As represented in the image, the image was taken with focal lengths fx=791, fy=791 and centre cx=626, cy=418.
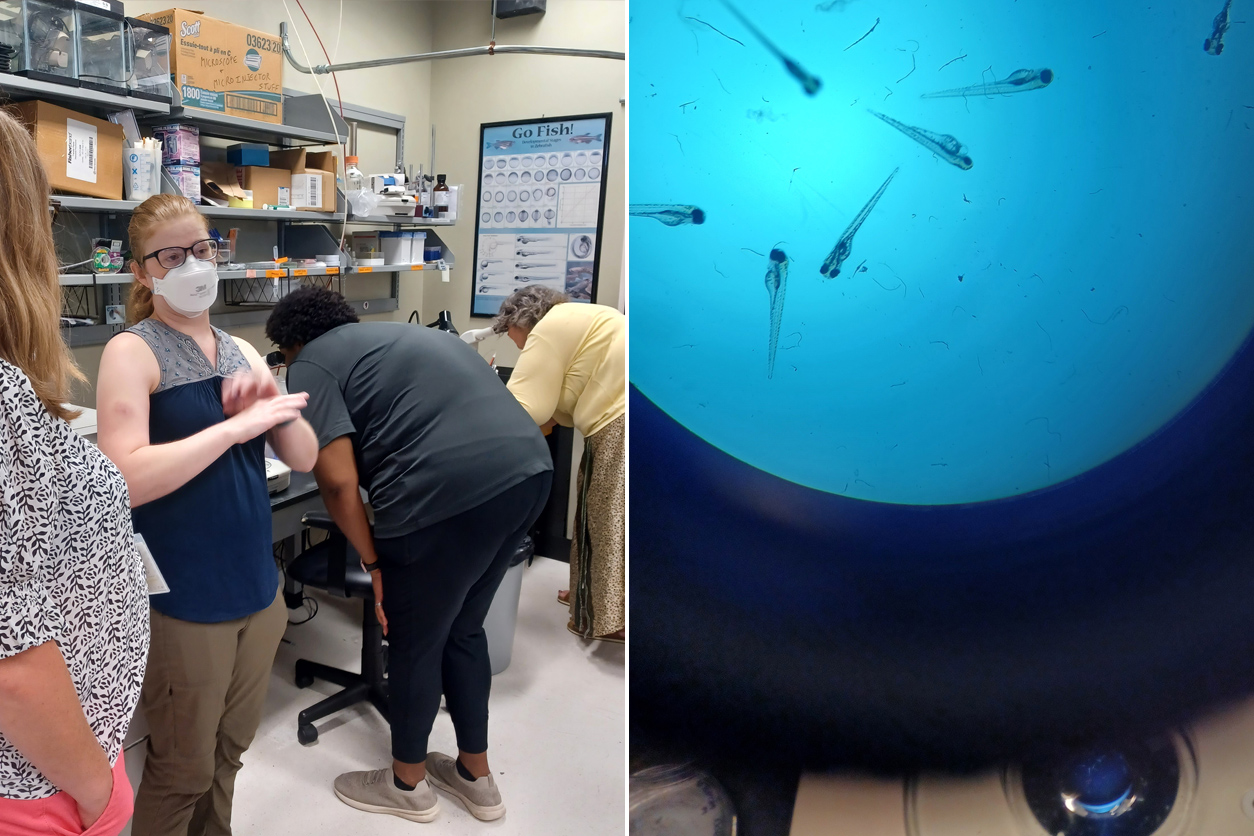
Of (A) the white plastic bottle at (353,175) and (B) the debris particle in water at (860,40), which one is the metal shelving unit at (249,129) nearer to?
(A) the white plastic bottle at (353,175)

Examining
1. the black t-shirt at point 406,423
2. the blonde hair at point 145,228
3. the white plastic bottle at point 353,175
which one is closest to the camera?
the blonde hair at point 145,228

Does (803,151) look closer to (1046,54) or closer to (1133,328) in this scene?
(1046,54)

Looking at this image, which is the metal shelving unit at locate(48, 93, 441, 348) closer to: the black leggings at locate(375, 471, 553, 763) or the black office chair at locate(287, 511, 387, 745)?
the black office chair at locate(287, 511, 387, 745)

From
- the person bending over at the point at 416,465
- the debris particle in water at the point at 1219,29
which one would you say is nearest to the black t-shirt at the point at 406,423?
the person bending over at the point at 416,465

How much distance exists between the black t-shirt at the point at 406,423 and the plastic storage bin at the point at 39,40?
3.24 feet

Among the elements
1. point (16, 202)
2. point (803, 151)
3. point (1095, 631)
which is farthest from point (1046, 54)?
point (16, 202)

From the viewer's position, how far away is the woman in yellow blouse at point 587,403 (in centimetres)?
230

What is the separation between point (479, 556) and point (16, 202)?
1.02 m

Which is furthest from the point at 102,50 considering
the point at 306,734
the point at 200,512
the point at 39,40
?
the point at 306,734

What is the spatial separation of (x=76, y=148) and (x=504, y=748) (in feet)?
6.06

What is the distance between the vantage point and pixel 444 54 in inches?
96.8

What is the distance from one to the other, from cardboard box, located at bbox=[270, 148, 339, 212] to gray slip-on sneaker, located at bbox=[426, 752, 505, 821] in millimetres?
1801

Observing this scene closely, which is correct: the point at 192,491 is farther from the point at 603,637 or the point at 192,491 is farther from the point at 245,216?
the point at 603,637

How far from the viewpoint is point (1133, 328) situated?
0.67 meters
